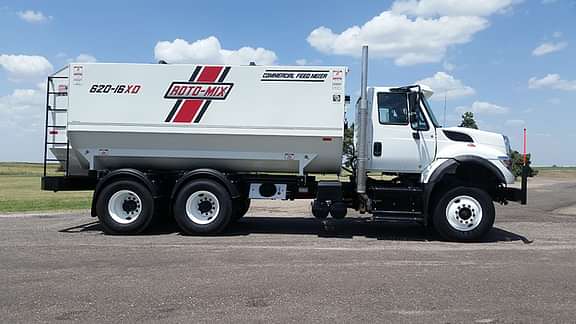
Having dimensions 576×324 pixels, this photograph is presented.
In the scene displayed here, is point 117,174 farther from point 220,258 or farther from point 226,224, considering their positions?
point 220,258

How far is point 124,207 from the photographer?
31.6 feet

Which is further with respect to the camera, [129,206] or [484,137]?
[129,206]

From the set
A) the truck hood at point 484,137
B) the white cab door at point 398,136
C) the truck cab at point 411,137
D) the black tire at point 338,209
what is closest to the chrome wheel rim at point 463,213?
the truck cab at point 411,137

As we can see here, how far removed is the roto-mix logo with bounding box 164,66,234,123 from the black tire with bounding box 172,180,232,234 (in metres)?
1.33

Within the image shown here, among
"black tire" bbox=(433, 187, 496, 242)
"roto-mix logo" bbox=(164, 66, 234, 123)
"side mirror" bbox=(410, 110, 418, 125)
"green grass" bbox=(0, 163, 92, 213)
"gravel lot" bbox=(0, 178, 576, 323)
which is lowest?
"green grass" bbox=(0, 163, 92, 213)

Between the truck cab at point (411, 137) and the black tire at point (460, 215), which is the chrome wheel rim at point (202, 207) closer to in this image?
the truck cab at point (411, 137)

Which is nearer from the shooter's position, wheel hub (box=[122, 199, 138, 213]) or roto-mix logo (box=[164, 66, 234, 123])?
roto-mix logo (box=[164, 66, 234, 123])

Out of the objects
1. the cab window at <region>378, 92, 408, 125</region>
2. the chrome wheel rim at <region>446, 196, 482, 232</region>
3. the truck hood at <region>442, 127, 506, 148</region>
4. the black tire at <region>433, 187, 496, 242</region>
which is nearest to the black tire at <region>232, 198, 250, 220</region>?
the cab window at <region>378, 92, 408, 125</region>

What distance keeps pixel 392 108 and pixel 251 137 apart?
113 inches

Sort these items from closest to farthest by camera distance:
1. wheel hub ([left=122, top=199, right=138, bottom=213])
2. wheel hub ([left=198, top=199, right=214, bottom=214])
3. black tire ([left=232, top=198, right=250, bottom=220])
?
1. wheel hub ([left=198, top=199, right=214, bottom=214])
2. wheel hub ([left=122, top=199, right=138, bottom=213])
3. black tire ([left=232, top=198, right=250, bottom=220])

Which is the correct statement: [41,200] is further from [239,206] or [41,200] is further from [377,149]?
[377,149]

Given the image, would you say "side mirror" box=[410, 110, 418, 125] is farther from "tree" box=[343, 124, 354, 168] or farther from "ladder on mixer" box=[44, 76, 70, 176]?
"ladder on mixer" box=[44, 76, 70, 176]

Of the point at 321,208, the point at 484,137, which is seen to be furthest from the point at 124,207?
the point at 484,137

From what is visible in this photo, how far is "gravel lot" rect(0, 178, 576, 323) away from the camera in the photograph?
4812 millimetres
